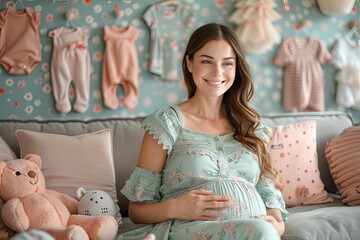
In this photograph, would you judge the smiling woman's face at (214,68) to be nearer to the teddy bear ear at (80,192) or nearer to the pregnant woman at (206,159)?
the pregnant woman at (206,159)

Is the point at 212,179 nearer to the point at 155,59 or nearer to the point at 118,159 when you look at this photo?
the point at 118,159

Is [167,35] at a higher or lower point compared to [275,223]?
higher

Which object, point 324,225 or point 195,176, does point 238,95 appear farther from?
point 324,225

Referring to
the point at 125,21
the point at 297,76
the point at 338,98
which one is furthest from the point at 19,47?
the point at 338,98

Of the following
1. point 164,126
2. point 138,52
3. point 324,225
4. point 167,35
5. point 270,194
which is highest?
point 167,35

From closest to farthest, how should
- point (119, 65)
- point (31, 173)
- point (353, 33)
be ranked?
point (31, 173), point (119, 65), point (353, 33)

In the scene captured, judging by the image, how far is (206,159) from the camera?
2.03m

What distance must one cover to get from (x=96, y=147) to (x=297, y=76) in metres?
1.60

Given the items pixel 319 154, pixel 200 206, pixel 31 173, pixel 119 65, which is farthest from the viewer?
pixel 119 65

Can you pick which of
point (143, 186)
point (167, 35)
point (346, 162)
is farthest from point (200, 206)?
point (167, 35)

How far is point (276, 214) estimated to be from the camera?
209cm

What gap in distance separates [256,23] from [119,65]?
2.89ft

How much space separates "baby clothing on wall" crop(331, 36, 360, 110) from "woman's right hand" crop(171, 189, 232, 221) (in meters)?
1.99

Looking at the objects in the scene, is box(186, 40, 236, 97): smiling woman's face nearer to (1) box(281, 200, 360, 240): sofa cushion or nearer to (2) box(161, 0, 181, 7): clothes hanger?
(1) box(281, 200, 360, 240): sofa cushion
